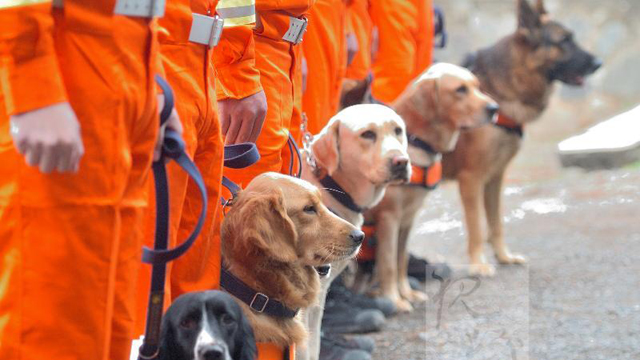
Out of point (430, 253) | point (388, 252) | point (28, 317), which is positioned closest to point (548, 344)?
point (388, 252)

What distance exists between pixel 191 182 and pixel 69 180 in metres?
0.69

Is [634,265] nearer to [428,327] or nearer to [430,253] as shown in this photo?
[430,253]

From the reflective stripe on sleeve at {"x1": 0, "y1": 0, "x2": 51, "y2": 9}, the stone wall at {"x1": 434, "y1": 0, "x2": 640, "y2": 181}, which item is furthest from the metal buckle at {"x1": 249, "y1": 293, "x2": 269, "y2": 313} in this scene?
the stone wall at {"x1": 434, "y1": 0, "x2": 640, "y2": 181}

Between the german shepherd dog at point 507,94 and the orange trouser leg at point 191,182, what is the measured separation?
3991 millimetres

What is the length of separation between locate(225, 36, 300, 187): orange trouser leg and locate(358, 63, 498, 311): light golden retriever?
1.72 m

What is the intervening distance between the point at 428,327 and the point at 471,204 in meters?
1.65

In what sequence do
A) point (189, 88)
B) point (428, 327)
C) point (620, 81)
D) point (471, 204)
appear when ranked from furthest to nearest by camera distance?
point (620, 81)
point (471, 204)
point (428, 327)
point (189, 88)

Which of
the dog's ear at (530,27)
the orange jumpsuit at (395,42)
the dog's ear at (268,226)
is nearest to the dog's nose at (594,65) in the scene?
the dog's ear at (530,27)

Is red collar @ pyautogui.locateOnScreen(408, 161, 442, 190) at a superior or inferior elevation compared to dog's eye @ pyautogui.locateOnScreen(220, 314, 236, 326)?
inferior

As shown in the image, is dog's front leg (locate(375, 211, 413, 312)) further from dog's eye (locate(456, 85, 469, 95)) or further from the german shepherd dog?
the german shepherd dog

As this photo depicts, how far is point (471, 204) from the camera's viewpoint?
6375 millimetres

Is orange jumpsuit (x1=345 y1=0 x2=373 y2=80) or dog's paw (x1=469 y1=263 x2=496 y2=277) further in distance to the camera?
dog's paw (x1=469 y1=263 x2=496 y2=277)

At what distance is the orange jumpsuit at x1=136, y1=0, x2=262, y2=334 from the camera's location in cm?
239

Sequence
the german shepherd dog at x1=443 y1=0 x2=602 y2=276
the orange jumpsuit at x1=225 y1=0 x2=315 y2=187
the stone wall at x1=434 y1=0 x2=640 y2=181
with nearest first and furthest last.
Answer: the orange jumpsuit at x1=225 y1=0 x2=315 y2=187, the german shepherd dog at x1=443 y1=0 x2=602 y2=276, the stone wall at x1=434 y1=0 x2=640 y2=181
